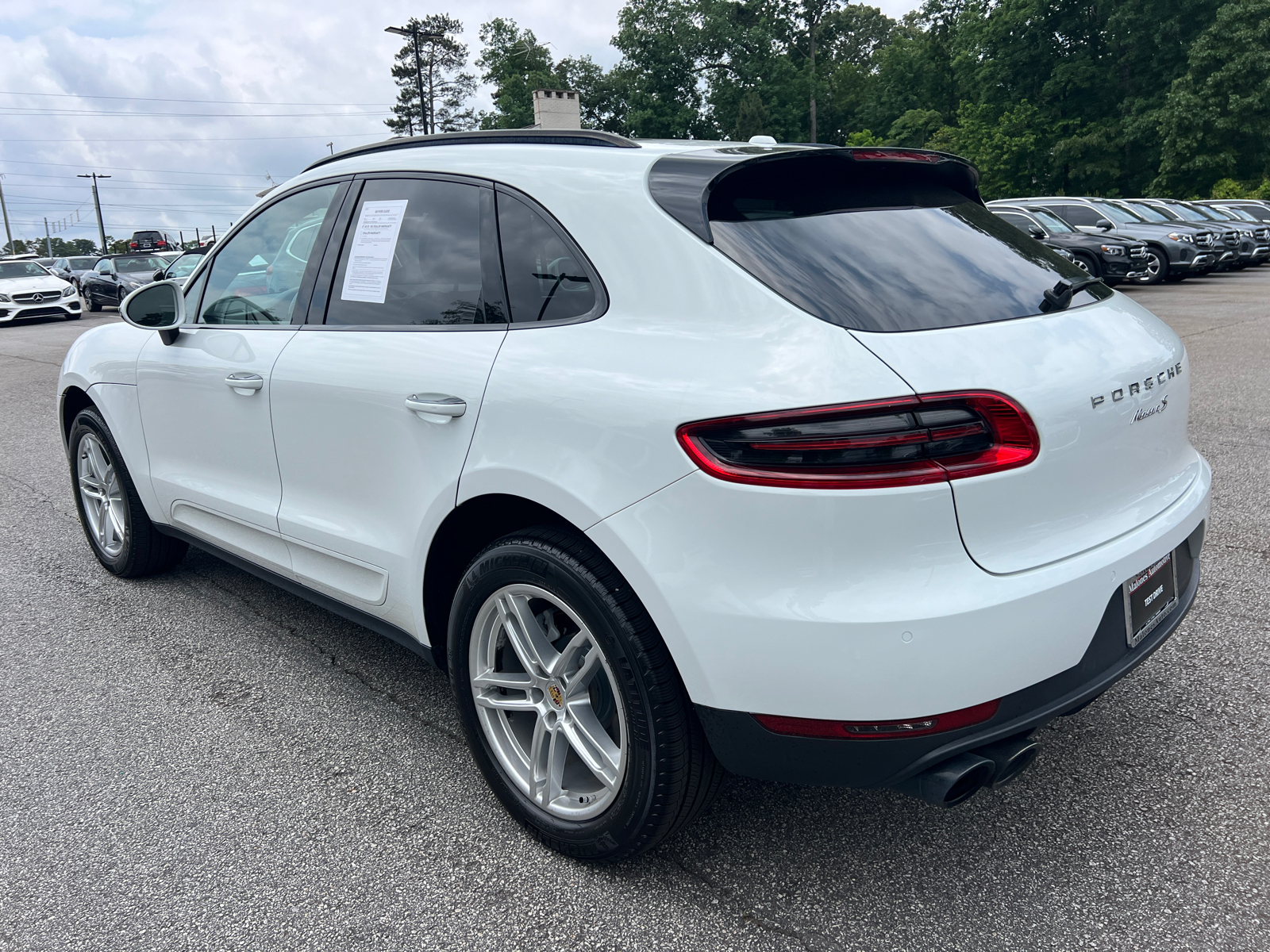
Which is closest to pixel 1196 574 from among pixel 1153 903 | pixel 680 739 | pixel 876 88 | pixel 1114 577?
pixel 1114 577

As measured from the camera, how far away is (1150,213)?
70.1 feet

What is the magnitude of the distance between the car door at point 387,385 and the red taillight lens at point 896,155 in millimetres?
969

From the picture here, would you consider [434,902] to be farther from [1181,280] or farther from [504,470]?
[1181,280]

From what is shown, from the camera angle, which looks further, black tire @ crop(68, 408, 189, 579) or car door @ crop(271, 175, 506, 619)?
black tire @ crop(68, 408, 189, 579)

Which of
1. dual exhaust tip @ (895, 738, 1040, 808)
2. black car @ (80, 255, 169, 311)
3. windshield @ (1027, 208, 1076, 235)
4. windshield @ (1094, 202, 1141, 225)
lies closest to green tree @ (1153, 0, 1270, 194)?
windshield @ (1094, 202, 1141, 225)

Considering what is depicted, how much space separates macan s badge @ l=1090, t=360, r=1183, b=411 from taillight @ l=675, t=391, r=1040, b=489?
290 millimetres

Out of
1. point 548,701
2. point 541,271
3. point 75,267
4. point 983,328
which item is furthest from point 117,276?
point 983,328

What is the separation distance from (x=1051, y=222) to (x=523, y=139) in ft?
64.4

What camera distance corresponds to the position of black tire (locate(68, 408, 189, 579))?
13.7 ft

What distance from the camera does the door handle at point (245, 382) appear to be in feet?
10.2

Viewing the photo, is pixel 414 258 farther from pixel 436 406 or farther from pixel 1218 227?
pixel 1218 227

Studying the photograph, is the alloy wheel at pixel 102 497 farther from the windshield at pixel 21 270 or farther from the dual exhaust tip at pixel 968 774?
the windshield at pixel 21 270

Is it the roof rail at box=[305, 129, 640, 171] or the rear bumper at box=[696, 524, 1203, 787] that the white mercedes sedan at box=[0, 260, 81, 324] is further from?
the rear bumper at box=[696, 524, 1203, 787]

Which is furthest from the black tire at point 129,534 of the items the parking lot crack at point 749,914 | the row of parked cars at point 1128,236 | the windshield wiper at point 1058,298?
the row of parked cars at point 1128,236
